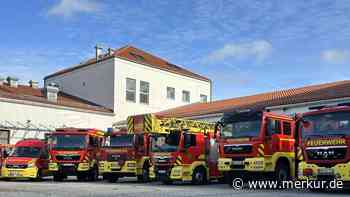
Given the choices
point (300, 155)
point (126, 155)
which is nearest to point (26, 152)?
point (126, 155)

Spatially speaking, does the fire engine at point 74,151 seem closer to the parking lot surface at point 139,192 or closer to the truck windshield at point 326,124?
the parking lot surface at point 139,192

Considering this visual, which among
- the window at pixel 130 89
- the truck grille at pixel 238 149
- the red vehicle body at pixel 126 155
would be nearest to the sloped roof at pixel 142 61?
the window at pixel 130 89

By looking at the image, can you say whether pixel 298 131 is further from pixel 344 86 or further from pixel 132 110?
pixel 132 110

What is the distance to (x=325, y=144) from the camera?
14.3m

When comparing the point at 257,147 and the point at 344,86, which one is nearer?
the point at 257,147

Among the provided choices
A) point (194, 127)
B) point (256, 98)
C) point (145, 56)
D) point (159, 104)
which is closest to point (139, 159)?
point (194, 127)

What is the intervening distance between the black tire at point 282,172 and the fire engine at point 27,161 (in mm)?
10702

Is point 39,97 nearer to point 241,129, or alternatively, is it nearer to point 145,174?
point 145,174

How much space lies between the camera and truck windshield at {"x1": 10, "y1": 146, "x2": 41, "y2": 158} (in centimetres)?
2272

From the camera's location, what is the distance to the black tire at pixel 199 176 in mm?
19125

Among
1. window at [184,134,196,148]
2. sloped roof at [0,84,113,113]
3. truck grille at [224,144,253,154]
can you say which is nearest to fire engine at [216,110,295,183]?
truck grille at [224,144,253,154]

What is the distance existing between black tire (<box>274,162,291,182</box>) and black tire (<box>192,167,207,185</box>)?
11.4 feet

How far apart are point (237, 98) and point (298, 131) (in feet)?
70.7

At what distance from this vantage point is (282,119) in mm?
17422
